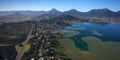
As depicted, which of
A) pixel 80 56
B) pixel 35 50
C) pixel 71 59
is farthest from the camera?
pixel 35 50

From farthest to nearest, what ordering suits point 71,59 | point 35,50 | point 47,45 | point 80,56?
1. point 47,45
2. point 35,50
3. point 80,56
4. point 71,59

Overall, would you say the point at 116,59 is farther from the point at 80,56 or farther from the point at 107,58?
the point at 80,56

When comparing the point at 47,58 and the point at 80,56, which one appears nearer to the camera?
the point at 47,58

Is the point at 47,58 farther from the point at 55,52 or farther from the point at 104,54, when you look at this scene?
the point at 104,54

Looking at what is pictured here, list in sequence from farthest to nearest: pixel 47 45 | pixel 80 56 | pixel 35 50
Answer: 1. pixel 47 45
2. pixel 35 50
3. pixel 80 56

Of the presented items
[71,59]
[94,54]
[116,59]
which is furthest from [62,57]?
[116,59]

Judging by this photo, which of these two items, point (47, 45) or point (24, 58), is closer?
point (24, 58)

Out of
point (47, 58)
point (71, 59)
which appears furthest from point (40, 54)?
point (71, 59)

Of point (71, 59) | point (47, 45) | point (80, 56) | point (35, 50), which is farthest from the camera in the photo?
point (47, 45)
